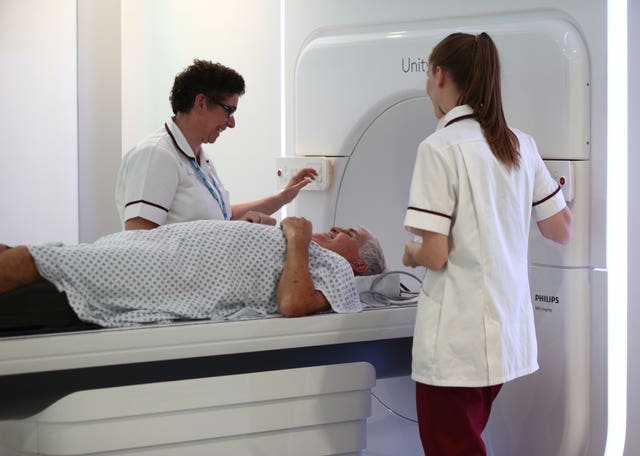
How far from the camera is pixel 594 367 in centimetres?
247

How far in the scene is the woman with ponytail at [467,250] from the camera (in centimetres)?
190

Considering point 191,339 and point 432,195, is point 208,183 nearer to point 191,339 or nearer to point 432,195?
point 191,339

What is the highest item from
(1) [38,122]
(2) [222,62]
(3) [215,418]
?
(2) [222,62]

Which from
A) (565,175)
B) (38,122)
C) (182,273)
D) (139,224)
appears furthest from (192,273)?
(38,122)

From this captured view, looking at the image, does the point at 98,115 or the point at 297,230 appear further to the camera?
the point at 98,115

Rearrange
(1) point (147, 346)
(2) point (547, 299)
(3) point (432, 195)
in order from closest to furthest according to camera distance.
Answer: (3) point (432, 195)
(1) point (147, 346)
(2) point (547, 299)

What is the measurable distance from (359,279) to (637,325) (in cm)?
75

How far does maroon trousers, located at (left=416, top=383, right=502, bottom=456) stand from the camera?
6.41ft

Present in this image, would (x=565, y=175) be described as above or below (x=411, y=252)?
above

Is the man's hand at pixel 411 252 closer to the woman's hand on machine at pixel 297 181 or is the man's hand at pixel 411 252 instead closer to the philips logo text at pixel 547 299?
the philips logo text at pixel 547 299

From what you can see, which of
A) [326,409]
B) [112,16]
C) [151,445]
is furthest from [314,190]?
[112,16]

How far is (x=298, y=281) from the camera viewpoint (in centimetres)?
219

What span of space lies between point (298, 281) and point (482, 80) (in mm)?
640

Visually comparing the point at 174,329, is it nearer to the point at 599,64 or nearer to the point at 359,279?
the point at 359,279
